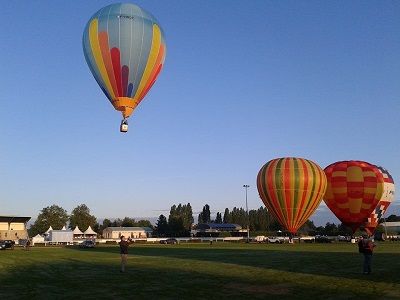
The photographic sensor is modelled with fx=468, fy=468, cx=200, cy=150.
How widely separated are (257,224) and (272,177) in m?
123

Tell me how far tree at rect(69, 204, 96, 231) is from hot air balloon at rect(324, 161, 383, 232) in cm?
10000

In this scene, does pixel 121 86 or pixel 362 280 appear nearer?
pixel 362 280

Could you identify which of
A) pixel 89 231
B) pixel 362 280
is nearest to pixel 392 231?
pixel 89 231

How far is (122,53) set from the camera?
37.6m

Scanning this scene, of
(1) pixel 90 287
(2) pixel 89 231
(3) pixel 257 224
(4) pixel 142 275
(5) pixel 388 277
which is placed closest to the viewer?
(1) pixel 90 287

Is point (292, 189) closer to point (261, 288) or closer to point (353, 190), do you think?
point (353, 190)

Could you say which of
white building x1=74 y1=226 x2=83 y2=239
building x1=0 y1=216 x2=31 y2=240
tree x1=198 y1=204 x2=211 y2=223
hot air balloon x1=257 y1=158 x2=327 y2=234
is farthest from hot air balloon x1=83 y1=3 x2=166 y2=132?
tree x1=198 y1=204 x2=211 y2=223

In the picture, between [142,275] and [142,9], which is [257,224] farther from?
[142,275]

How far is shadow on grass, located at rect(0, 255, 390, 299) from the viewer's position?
15.4 meters

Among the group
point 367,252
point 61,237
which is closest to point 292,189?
point 367,252

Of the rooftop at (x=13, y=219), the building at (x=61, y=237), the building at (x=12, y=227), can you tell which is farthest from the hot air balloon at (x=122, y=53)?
the rooftop at (x=13, y=219)

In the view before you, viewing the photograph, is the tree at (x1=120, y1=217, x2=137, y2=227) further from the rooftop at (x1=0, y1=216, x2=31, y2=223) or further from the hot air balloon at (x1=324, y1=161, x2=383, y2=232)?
the hot air balloon at (x1=324, y1=161, x2=383, y2=232)

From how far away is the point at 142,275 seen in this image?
21484mm

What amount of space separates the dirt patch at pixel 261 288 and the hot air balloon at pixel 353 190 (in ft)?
168
